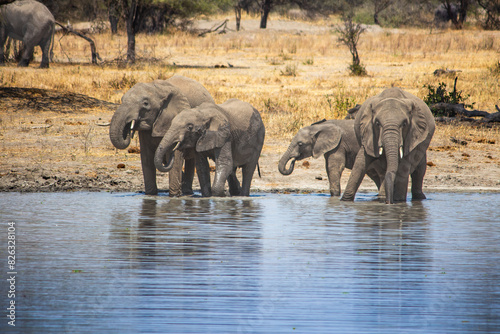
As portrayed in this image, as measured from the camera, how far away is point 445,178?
14312 mm

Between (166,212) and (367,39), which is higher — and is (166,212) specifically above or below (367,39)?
below

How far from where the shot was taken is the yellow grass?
20.2 m

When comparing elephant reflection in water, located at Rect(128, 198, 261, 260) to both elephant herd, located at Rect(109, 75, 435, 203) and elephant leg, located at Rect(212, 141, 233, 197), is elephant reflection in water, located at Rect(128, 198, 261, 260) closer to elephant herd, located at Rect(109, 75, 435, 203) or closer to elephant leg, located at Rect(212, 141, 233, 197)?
elephant leg, located at Rect(212, 141, 233, 197)

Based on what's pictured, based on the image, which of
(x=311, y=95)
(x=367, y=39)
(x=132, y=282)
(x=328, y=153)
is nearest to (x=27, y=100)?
(x=311, y=95)

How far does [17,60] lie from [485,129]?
1592 cm

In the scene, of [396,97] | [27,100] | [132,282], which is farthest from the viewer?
[27,100]

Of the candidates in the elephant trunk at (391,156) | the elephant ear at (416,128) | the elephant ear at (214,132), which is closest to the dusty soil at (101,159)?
the elephant ear at (214,132)

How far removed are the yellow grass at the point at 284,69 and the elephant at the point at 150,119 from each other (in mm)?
4782

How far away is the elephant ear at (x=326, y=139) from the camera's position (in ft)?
42.4

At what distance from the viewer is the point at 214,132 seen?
38.1 ft

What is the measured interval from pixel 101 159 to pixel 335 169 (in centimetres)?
429

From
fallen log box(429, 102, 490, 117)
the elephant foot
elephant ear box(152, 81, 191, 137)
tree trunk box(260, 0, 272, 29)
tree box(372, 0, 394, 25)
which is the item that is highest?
tree box(372, 0, 394, 25)

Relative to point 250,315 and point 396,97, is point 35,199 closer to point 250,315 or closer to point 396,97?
point 396,97

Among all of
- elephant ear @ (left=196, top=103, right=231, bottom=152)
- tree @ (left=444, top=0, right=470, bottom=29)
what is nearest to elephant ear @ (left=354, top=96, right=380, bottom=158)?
elephant ear @ (left=196, top=103, right=231, bottom=152)
